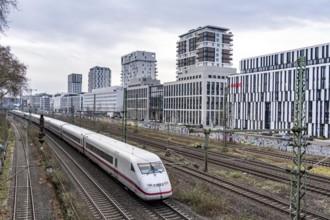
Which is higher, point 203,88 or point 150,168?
point 203,88

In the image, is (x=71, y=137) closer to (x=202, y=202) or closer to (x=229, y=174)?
(x=229, y=174)

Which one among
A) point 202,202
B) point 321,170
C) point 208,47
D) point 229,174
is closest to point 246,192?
point 202,202

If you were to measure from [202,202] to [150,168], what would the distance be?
12.2 feet

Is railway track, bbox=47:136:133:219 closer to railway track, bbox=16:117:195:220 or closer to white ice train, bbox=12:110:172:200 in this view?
railway track, bbox=16:117:195:220

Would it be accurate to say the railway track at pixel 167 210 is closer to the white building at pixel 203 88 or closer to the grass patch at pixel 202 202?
the grass patch at pixel 202 202

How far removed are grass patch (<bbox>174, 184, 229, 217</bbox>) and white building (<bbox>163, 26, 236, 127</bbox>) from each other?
316 ft

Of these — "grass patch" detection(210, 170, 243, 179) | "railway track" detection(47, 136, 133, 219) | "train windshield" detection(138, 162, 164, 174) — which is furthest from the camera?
"grass patch" detection(210, 170, 243, 179)

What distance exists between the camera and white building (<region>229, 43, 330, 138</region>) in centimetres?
7844

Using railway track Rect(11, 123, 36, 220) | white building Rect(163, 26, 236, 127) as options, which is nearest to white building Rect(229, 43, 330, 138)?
white building Rect(163, 26, 236, 127)

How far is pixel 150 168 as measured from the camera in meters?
20.1

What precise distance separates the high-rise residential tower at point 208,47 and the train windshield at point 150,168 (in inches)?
5346

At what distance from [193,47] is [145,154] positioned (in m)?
156

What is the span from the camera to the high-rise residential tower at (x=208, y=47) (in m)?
160

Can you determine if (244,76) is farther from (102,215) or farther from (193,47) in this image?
(102,215)
